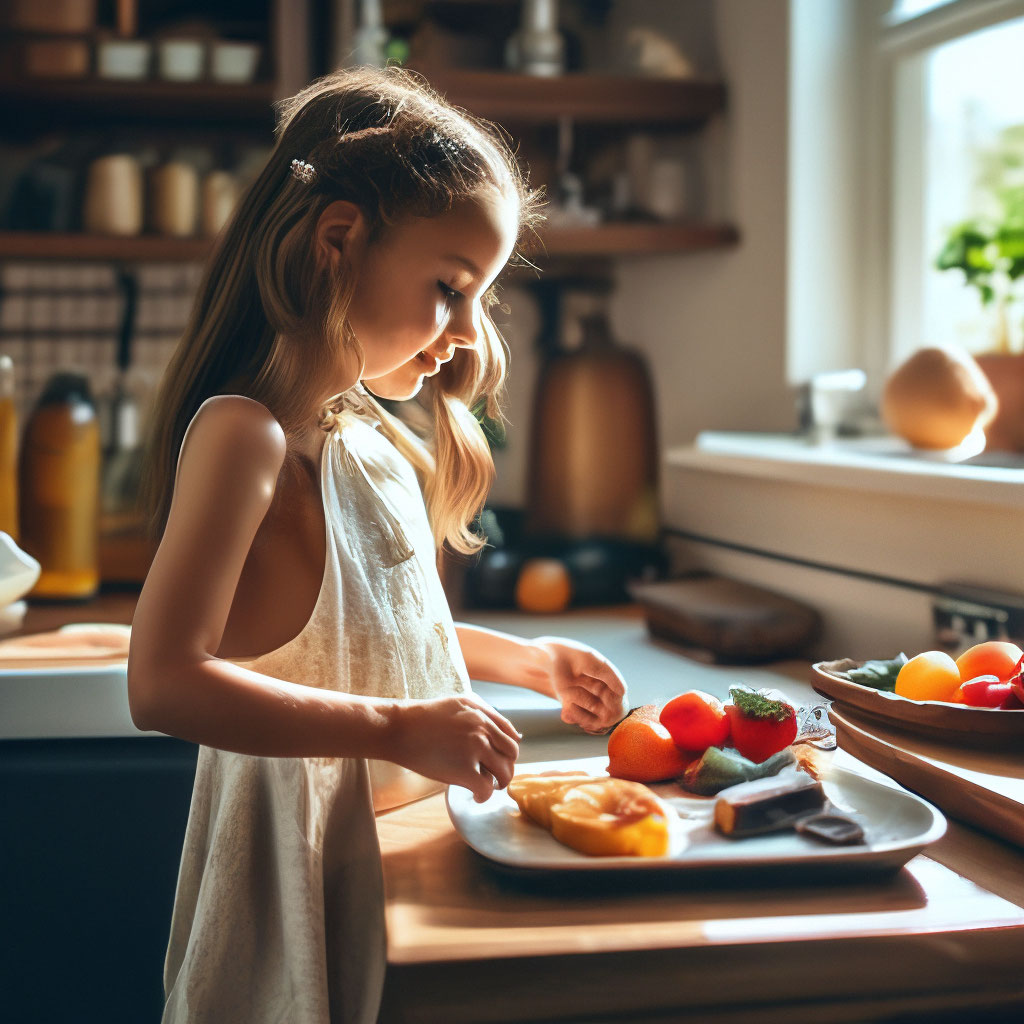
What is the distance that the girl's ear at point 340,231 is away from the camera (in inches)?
29.9

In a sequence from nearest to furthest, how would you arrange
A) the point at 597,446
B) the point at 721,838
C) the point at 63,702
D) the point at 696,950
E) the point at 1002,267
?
the point at 696,950, the point at 721,838, the point at 63,702, the point at 1002,267, the point at 597,446

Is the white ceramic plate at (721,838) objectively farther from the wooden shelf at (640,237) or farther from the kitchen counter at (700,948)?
the wooden shelf at (640,237)

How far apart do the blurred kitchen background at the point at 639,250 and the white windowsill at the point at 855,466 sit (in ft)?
0.04

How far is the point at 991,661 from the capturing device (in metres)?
0.92

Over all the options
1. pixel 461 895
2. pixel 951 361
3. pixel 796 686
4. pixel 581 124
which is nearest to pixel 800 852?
pixel 461 895

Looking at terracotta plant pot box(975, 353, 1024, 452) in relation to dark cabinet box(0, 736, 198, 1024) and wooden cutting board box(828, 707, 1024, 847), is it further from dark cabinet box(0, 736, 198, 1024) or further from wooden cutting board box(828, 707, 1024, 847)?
dark cabinet box(0, 736, 198, 1024)

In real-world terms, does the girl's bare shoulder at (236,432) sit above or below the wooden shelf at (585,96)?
below

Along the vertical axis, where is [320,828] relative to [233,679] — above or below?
below

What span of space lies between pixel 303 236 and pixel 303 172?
0.04 metres

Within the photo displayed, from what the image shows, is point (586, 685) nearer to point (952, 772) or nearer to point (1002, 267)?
point (952, 772)

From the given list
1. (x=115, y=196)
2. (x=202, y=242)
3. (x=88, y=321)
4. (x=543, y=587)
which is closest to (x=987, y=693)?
(x=543, y=587)

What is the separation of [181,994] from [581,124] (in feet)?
5.02

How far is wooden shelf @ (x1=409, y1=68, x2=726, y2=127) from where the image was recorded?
1.69 meters

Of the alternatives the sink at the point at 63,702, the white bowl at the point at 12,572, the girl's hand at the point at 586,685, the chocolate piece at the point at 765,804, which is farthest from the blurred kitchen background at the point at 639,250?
the chocolate piece at the point at 765,804
